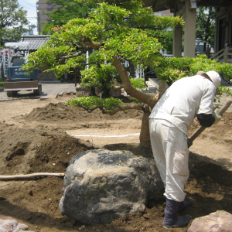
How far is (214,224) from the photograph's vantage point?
2.62 metres

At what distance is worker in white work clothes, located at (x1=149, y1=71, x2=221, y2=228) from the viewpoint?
280 centimetres

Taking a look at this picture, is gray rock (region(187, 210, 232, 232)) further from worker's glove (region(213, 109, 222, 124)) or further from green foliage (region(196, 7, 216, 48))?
green foliage (region(196, 7, 216, 48))

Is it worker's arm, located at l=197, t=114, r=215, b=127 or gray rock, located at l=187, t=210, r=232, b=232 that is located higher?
worker's arm, located at l=197, t=114, r=215, b=127

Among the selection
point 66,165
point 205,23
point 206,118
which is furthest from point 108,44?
point 205,23

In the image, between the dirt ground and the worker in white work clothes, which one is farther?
the dirt ground

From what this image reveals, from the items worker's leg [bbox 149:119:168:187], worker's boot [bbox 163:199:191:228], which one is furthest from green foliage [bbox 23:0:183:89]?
worker's boot [bbox 163:199:191:228]

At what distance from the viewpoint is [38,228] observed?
2881 millimetres

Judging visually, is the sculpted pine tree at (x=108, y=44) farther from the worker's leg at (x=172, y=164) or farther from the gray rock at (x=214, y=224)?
the gray rock at (x=214, y=224)

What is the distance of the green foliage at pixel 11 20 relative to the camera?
74.6 ft

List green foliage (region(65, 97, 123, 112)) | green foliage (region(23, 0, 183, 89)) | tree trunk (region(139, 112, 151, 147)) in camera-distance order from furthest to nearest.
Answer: tree trunk (region(139, 112, 151, 147)) < green foliage (region(65, 97, 123, 112)) < green foliage (region(23, 0, 183, 89))

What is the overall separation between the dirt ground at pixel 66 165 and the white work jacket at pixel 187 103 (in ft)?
3.82

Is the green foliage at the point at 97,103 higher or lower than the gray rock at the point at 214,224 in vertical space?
higher

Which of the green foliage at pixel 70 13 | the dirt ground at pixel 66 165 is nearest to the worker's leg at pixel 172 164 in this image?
the dirt ground at pixel 66 165

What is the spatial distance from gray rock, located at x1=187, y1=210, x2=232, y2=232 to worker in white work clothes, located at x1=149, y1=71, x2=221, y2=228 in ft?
0.91
